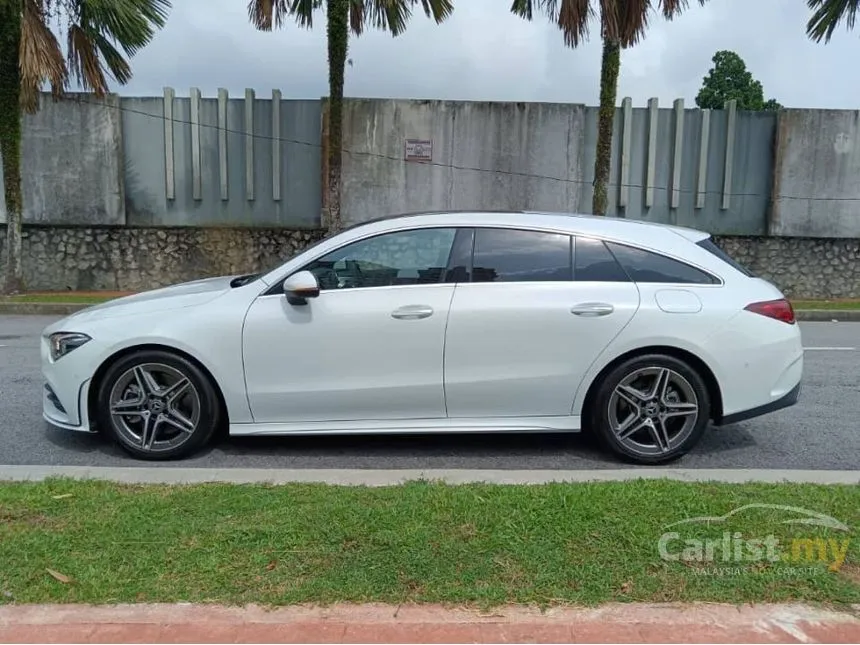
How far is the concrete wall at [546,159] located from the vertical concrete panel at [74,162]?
5241mm

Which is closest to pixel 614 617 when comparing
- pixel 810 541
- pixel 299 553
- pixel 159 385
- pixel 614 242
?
pixel 810 541

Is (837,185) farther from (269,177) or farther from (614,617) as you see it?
(614,617)

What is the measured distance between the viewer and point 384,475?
4.15 m

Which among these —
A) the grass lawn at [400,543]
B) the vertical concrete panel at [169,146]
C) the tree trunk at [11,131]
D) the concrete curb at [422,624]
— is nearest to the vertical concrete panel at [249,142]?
the vertical concrete panel at [169,146]

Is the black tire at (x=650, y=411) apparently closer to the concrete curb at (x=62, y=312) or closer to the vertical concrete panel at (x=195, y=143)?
the concrete curb at (x=62, y=312)

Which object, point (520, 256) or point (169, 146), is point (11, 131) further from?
point (520, 256)

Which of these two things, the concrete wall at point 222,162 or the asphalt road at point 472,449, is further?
the concrete wall at point 222,162

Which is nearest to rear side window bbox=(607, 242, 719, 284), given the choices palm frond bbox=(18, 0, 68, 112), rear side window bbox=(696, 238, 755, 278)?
rear side window bbox=(696, 238, 755, 278)

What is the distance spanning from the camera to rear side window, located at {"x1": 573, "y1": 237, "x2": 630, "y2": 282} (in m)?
4.61

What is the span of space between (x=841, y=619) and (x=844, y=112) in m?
17.1

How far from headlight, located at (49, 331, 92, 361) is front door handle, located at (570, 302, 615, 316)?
120 inches

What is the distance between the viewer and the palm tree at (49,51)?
12898mm

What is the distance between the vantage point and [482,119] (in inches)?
643

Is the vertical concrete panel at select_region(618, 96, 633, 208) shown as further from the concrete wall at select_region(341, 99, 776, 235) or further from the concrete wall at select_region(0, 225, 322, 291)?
the concrete wall at select_region(0, 225, 322, 291)
